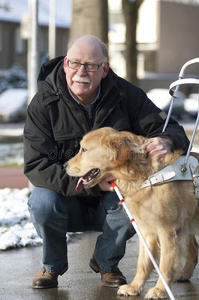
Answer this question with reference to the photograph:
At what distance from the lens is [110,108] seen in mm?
4488

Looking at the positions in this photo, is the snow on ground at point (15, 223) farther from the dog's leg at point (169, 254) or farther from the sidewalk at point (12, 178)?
the dog's leg at point (169, 254)

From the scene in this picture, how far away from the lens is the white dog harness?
3.96 m

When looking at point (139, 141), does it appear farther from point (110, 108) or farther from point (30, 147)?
point (30, 147)

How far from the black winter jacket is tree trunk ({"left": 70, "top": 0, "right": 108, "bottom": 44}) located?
19.4ft

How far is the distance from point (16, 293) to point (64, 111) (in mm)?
1448

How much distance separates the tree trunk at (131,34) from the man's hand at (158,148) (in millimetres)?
11409

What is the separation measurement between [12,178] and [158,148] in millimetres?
6376

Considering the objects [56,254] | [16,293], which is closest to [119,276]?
[56,254]

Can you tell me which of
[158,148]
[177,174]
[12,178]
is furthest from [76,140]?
[12,178]

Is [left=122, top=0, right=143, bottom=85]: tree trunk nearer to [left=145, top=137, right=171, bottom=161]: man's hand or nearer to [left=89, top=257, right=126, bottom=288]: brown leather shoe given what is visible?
[left=89, top=257, right=126, bottom=288]: brown leather shoe

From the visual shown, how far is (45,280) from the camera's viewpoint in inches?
173

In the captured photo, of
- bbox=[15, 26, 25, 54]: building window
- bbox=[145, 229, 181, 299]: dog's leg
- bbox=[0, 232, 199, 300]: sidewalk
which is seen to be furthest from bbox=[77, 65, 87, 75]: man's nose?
bbox=[15, 26, 25, 54]: building window

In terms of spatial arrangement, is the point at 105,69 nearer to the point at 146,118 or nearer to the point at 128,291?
the point at 146,118

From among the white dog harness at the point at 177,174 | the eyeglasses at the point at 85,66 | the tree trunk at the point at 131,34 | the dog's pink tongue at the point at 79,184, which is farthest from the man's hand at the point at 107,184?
the tree trunk at the point at 131,34
